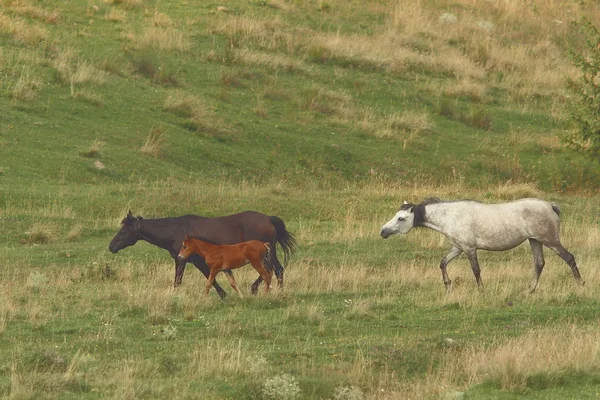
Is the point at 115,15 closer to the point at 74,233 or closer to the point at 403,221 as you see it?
the point at 74,233

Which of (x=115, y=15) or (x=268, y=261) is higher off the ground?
(x=268, y=261)

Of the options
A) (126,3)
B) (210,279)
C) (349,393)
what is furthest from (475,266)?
(126,3)

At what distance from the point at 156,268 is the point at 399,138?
52.7 ft

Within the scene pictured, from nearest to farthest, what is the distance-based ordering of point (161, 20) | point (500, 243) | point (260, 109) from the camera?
point (500, 243) → point (260, 109) → point (161, 20)

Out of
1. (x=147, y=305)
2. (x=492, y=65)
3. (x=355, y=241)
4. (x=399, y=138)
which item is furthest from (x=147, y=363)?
(x=492, y=65)

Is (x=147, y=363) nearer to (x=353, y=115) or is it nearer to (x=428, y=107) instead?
(x=353, y=115)

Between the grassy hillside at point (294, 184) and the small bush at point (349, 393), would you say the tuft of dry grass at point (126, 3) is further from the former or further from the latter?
the small bush at point (349, 393)

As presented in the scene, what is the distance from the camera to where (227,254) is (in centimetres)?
1791

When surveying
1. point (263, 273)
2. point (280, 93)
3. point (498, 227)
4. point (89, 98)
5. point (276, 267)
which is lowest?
point (280, 93)

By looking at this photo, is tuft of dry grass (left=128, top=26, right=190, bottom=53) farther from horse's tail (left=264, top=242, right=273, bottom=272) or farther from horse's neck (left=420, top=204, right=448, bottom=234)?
horse's neck (left=420, top=204, right=448, bottom=234)

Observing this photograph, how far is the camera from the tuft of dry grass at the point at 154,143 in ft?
104

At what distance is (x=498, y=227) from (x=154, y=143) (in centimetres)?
1507

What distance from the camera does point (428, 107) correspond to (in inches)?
1566

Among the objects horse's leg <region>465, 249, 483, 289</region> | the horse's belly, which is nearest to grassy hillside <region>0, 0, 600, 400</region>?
horse's leg <region>465, 249, 483, 289</region>
